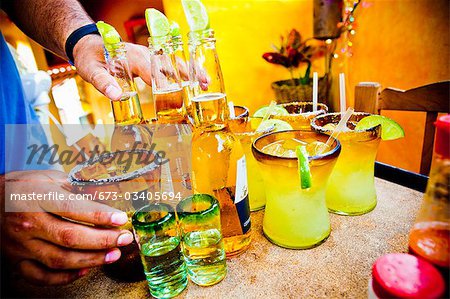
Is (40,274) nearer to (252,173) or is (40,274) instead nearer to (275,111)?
(252,173)

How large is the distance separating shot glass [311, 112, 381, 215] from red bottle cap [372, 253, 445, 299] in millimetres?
341

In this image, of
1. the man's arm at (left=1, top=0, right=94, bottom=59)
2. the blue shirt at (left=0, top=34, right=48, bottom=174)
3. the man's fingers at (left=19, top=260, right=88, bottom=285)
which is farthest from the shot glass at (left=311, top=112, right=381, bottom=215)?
the blue shirt at (left=0, top=34, right=48, bottom=174)

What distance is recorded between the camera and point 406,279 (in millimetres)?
395

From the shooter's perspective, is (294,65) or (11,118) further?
(294,65)

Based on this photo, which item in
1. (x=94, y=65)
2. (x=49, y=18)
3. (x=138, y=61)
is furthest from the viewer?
(x=49, y=18)

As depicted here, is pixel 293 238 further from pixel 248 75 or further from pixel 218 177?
pixel 248 75

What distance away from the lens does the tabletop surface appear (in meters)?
0.59

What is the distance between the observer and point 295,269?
637mm

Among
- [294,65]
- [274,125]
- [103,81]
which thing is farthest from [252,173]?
[294,65]

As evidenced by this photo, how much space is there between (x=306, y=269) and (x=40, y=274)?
507mm

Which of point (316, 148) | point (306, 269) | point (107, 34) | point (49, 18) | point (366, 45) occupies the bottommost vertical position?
point (306, 269)

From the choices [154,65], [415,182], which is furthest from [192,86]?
[415,182]

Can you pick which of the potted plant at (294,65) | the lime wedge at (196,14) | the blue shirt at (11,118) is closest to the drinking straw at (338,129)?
the lime wedge at (196,14)

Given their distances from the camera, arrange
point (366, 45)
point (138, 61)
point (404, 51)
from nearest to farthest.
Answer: point (138, 61) < point (404, 51) < point (366, 45)
